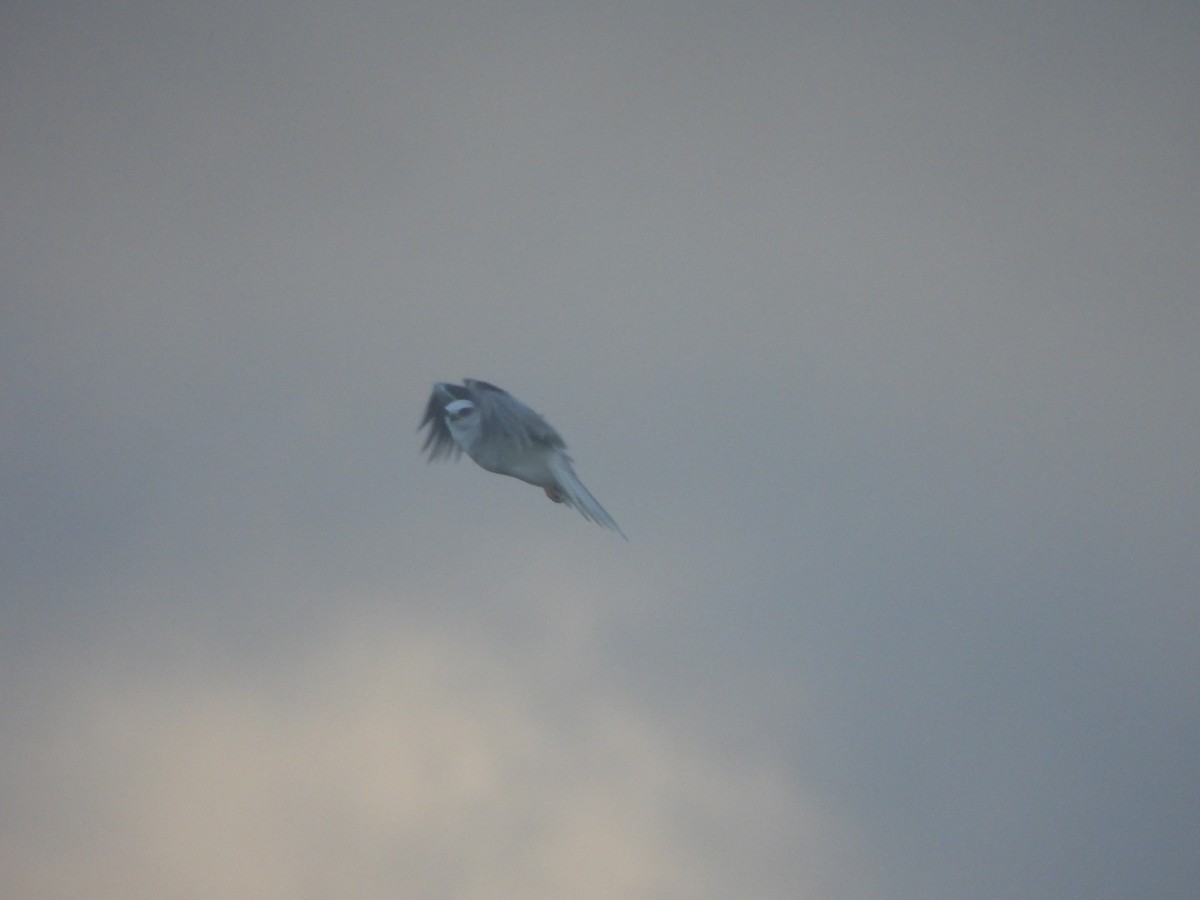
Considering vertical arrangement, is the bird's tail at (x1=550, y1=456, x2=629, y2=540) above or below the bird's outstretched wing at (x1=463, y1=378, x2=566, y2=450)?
below

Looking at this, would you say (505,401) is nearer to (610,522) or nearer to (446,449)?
(446,449)

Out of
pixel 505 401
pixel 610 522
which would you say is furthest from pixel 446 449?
pixel 610 522

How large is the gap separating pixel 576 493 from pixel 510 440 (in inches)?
44.9

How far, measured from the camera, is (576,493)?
499 inches

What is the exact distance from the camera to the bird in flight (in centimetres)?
1289

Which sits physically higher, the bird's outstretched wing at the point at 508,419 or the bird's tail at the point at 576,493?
the bird's outstretched wing at the point at 508,419

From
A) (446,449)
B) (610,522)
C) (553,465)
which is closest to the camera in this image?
(610,522)

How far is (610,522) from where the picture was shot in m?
12.0

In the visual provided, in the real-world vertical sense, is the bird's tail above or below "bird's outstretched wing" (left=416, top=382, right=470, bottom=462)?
below

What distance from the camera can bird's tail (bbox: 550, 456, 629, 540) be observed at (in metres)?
12.5

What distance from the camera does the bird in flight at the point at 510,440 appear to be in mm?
12891

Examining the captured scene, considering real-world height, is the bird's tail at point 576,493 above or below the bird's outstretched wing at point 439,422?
below

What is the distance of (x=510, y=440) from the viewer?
525 inches

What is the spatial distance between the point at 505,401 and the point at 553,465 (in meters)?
1.16
